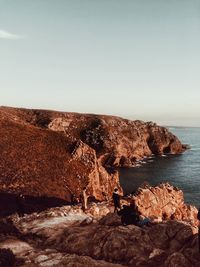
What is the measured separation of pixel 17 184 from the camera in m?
56.6

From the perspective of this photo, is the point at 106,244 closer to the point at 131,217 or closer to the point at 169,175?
the point at 131,217

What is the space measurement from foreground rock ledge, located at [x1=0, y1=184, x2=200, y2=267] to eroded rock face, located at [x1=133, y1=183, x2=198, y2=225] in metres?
20.8

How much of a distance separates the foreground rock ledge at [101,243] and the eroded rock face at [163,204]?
20.8 meters

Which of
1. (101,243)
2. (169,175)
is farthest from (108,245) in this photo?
(169,175)

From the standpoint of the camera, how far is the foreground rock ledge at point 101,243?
23.6m

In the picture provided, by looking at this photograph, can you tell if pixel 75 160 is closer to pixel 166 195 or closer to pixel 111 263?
pixel 166 195

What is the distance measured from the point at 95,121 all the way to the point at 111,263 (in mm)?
129607

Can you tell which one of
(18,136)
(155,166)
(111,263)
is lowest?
(155,166)

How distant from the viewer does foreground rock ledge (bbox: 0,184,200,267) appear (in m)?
23.6

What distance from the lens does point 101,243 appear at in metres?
26.3

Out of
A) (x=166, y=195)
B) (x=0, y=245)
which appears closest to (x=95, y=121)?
(x=166, y=195)

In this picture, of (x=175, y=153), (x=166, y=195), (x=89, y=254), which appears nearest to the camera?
(x=89, y=254)

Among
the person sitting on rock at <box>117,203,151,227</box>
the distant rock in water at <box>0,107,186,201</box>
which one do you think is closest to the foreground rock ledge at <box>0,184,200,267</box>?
the person sitting on rock at <box>117,203,151,227</box>

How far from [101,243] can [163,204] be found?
1255 inches
